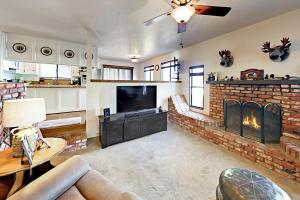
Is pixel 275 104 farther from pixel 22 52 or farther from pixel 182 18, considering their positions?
pixel 22 52

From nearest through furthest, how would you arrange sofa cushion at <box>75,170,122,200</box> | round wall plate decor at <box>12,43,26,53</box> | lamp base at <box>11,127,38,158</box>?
sofa cushion at <box>75,170,122,200</box>
lamp base at <box>11,127,38,158</box>
round wall plate decor at <box>12,43,26,53</box>


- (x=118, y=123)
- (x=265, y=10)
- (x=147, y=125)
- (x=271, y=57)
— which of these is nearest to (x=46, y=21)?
(x=118, y=123)

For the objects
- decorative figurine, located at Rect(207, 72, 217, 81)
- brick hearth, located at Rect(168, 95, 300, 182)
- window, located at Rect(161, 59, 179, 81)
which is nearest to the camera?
brick hearth, located at Rect(168, 95, 300, 182)

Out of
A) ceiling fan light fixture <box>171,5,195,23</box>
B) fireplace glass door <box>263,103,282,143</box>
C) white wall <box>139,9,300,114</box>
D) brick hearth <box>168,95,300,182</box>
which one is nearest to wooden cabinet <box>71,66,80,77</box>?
white wall <box>139,9,300,114</box>

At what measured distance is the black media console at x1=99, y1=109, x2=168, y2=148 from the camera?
3365mm

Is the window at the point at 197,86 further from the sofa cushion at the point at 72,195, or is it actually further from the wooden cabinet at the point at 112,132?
the sofa cushion at the point at 72,195

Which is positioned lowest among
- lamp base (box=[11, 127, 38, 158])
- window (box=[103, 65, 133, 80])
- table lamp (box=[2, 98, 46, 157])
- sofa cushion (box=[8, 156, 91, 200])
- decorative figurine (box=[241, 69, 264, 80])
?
sofa cushion (box=[8, 156, 91, 200])

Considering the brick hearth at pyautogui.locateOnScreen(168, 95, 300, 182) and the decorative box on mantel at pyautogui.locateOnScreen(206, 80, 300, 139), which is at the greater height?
the decorative box on mantel at pyautogui.locateOnScreen(206, 80, 300, 139)

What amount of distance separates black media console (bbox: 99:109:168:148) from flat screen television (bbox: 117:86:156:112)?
0.17 metres

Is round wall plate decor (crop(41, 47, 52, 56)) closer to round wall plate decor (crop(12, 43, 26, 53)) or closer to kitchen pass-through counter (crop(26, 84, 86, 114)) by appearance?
round wall plate decor (crop(12, 43, 26, 53))

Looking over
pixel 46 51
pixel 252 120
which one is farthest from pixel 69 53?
pixel 252 120

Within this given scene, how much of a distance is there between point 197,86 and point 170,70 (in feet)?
5.71

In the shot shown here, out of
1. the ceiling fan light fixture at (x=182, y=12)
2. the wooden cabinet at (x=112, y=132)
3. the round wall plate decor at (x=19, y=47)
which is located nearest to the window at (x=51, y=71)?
the round wall plate decor at (x=19, y=47)

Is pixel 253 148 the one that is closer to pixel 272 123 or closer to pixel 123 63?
pixel 272 123
